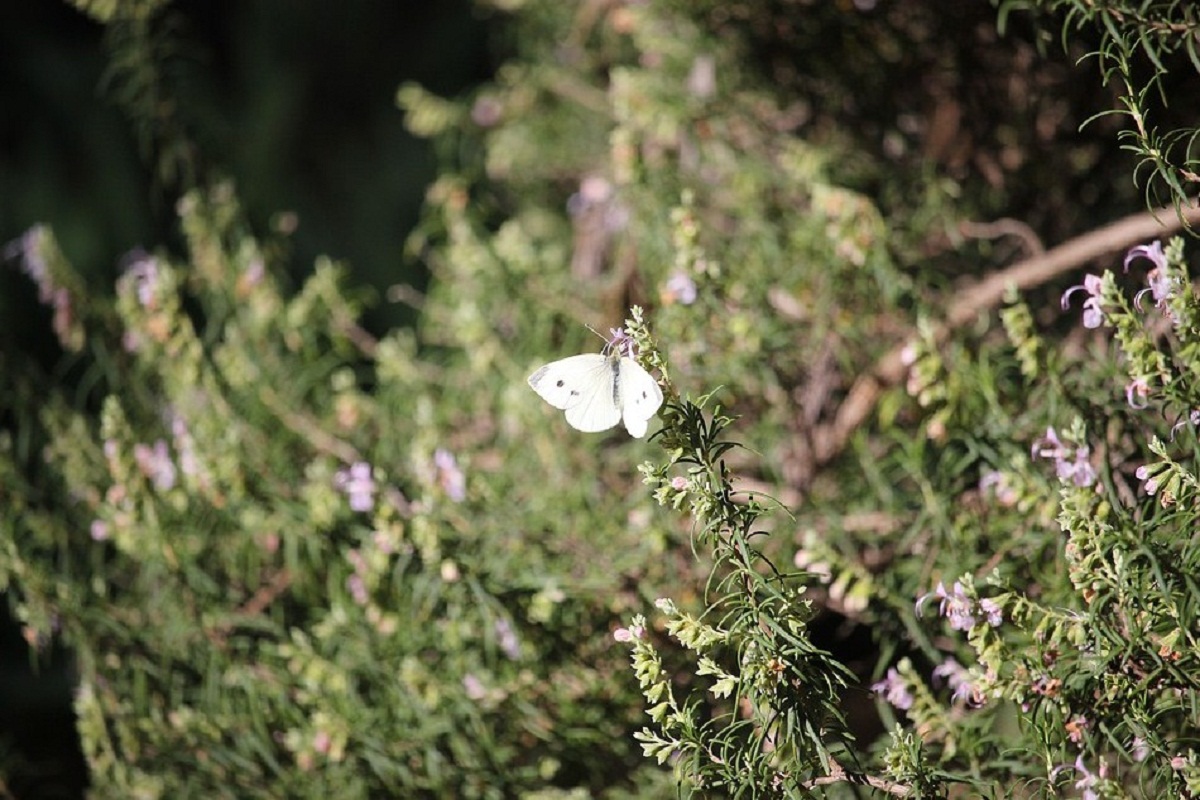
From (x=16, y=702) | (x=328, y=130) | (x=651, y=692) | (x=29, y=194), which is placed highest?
(x=651, y=692)

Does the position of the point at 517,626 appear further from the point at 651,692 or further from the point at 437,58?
the point at 437,58

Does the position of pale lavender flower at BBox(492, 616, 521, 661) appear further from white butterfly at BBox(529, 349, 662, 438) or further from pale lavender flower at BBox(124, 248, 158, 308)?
pale lavender flower at BBox(124, 248, 158, 308)

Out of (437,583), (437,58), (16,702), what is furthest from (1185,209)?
(437,58)

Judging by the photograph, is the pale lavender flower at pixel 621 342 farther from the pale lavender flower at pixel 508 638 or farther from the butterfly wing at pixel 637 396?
the pale lavender flower at pixel 508 638

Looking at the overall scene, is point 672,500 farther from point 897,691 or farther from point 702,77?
point 702,77

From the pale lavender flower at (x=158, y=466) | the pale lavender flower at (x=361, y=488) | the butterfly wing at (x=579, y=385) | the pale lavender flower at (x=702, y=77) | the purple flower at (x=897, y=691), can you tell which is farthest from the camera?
the pale lavender flower at (x=702, y=77)

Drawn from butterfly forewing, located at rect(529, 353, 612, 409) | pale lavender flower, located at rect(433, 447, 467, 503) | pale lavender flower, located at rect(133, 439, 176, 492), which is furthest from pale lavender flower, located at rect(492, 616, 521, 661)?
pale lavender flower, located at rect(133, 439, 176, 492)

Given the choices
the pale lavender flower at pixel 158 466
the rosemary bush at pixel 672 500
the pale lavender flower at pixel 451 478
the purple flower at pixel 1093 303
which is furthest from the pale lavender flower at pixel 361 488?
the purple flower at pixel 1093 303
